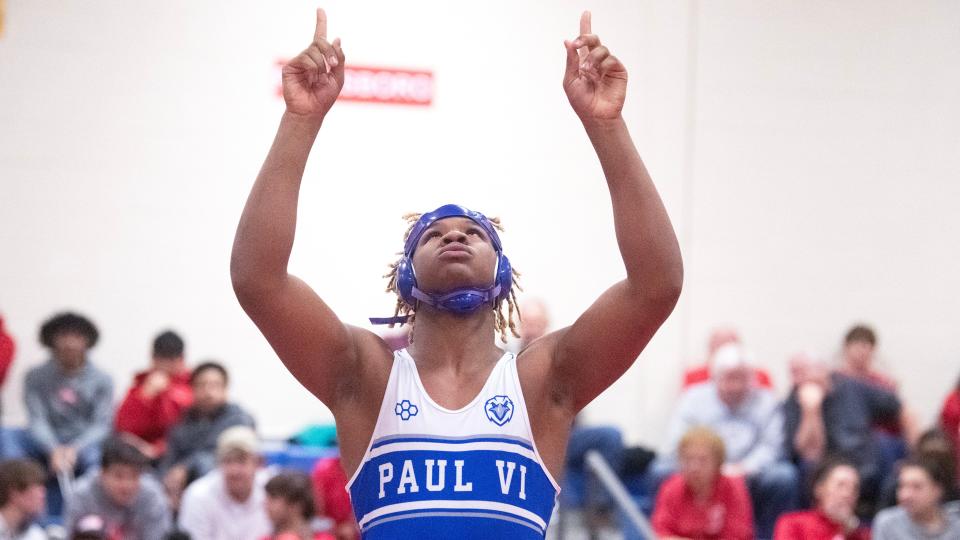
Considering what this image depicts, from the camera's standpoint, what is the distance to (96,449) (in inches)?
334

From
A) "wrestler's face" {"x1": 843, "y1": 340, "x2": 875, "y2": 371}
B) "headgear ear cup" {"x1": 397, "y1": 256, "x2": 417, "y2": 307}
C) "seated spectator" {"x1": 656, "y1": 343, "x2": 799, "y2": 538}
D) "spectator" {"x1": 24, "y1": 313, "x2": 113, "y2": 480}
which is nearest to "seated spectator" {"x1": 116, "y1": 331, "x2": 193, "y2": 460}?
"spectator" {"x1": 24, "y1": 313, "x2": 113, "y2": 480}

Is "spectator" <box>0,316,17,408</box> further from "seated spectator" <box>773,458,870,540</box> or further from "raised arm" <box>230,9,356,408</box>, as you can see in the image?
"raised arm" <box>230,9,356,408</box>

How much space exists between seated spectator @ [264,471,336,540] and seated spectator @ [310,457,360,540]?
63 cm

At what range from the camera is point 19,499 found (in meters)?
6.97

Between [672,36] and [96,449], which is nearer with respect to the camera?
[96,449]

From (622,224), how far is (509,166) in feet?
22.8

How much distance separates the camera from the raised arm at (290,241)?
3020 millimetres

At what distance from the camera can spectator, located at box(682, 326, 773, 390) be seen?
9.52 meters

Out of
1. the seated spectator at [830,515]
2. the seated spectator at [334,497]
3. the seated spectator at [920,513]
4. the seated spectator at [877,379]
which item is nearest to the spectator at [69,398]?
the seated spectator at [334,497]

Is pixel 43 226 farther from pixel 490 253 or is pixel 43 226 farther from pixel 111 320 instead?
pixel 490 253

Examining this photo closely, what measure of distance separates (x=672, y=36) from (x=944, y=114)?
2.08 meters

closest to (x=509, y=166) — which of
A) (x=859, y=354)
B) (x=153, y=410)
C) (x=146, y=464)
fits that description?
(x=859, y=354)

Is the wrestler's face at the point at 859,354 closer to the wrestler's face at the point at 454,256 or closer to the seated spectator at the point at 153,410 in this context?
the seated spectator at the point at 153,410

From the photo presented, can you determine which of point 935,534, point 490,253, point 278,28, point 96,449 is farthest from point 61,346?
point 490,253
